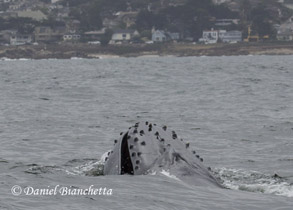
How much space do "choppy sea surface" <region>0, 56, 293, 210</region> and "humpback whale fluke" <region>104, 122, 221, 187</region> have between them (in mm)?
131

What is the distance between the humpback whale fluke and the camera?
1186 cm

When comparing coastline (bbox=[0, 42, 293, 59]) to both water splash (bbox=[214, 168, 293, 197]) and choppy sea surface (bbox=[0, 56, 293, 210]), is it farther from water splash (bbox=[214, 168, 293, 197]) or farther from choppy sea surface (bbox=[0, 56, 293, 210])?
water splash (bbox=[214, 168, 293, 197])

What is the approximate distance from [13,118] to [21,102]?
7.65 metres

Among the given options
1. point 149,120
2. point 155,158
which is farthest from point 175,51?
point 155,158

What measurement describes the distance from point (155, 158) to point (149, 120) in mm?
14112

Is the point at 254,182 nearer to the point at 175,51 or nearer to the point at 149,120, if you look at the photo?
the point at 149,120

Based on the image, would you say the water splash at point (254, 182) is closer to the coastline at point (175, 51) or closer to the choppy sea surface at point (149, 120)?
the choppy sea surface at point (149, 120)

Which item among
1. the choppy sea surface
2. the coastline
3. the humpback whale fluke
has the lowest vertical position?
the coastline

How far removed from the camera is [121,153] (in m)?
12.1

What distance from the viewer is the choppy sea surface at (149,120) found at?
38.8 feet

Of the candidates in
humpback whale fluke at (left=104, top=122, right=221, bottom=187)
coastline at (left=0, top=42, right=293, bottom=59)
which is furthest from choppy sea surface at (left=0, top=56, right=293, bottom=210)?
coastline at (left=0, top=42, right=293, bottom=59)

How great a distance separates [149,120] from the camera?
2603 cm

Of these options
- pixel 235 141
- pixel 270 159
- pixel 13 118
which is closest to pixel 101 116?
pixel 13 118

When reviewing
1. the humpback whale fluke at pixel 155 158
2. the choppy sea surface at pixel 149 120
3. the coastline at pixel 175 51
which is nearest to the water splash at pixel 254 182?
the choppy sea surface at pixel 149 120
